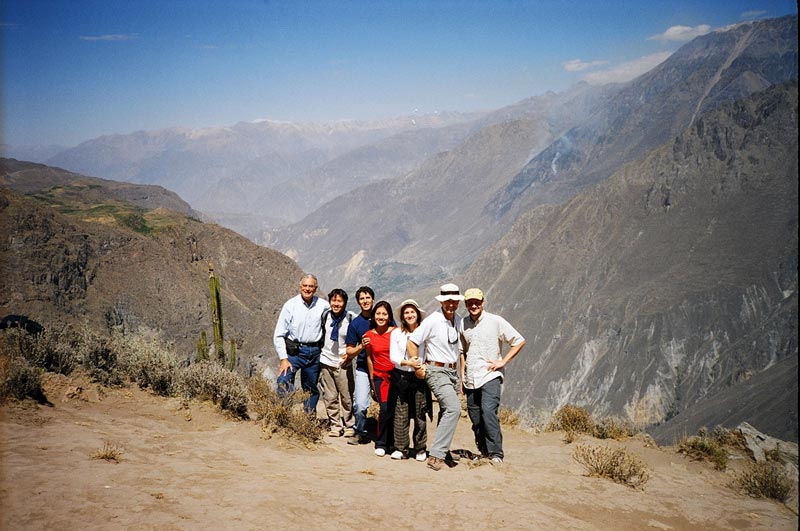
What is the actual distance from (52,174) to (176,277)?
82501mm

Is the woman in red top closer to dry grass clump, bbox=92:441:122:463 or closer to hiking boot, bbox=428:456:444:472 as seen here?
hiking boot, bbox=428:456:444:472

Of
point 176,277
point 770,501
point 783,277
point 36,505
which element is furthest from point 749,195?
point 36,505

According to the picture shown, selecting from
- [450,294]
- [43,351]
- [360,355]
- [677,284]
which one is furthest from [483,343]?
[677,284]

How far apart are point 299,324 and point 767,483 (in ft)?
18.4

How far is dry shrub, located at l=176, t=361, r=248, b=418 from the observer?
7.57 meters

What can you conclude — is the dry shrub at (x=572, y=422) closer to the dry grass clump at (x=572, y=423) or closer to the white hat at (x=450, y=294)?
the dry grass clump at (x=572, y=423)

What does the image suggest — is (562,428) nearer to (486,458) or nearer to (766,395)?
(486,458)

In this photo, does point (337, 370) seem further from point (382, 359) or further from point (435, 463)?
point (435, 463)

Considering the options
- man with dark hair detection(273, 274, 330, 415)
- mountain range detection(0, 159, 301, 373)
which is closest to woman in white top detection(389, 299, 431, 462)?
man with dark hair detection(273, 274, 330, 415)

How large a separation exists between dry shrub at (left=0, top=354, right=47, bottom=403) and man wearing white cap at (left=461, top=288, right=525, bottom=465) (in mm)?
Answer: 4910

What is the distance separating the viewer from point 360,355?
708cm

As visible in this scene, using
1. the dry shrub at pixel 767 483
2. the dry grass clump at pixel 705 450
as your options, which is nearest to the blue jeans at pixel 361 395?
the dry shrub at pixel 767 483

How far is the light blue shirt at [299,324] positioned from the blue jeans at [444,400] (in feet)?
5.39

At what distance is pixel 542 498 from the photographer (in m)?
5.59
